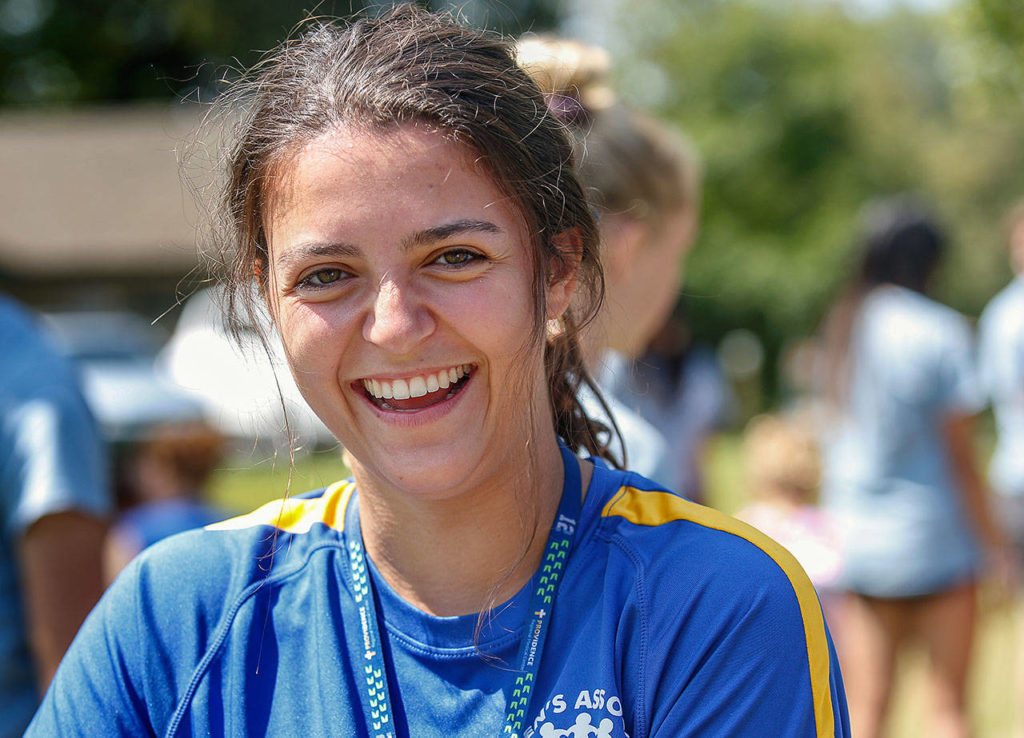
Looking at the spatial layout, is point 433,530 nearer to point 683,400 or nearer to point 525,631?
point 525,631

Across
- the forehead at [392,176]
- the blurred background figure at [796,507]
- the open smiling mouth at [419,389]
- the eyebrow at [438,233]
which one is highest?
the forehead at [392,176]

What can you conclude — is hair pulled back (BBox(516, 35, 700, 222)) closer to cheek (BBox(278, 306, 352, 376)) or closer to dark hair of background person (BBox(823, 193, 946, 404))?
cheek (BBox(278, 306, 352, 376))

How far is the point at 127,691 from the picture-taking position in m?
1.50

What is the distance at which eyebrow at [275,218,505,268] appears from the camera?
1387 millimetres

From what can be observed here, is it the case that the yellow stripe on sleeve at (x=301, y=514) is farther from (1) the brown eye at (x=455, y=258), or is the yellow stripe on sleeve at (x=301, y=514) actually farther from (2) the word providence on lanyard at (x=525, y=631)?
(1) the brown eye at (x=455, y=258)

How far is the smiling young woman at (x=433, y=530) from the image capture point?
1374 millimetres

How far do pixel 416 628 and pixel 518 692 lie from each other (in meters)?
0.19

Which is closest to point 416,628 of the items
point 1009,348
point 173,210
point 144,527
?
point 144,527

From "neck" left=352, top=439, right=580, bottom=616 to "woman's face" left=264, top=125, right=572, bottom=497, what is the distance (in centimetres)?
6

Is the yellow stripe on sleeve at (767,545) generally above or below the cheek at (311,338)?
below

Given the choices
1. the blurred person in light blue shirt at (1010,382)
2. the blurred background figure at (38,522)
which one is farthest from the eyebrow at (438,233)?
the blurred person in light blue shirt at (1010,382)

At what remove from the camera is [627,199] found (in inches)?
96.7

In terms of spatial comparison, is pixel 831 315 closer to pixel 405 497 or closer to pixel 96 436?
pixel 96 436

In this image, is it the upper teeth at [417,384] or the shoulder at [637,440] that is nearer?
the upper teeth at [417,384]
